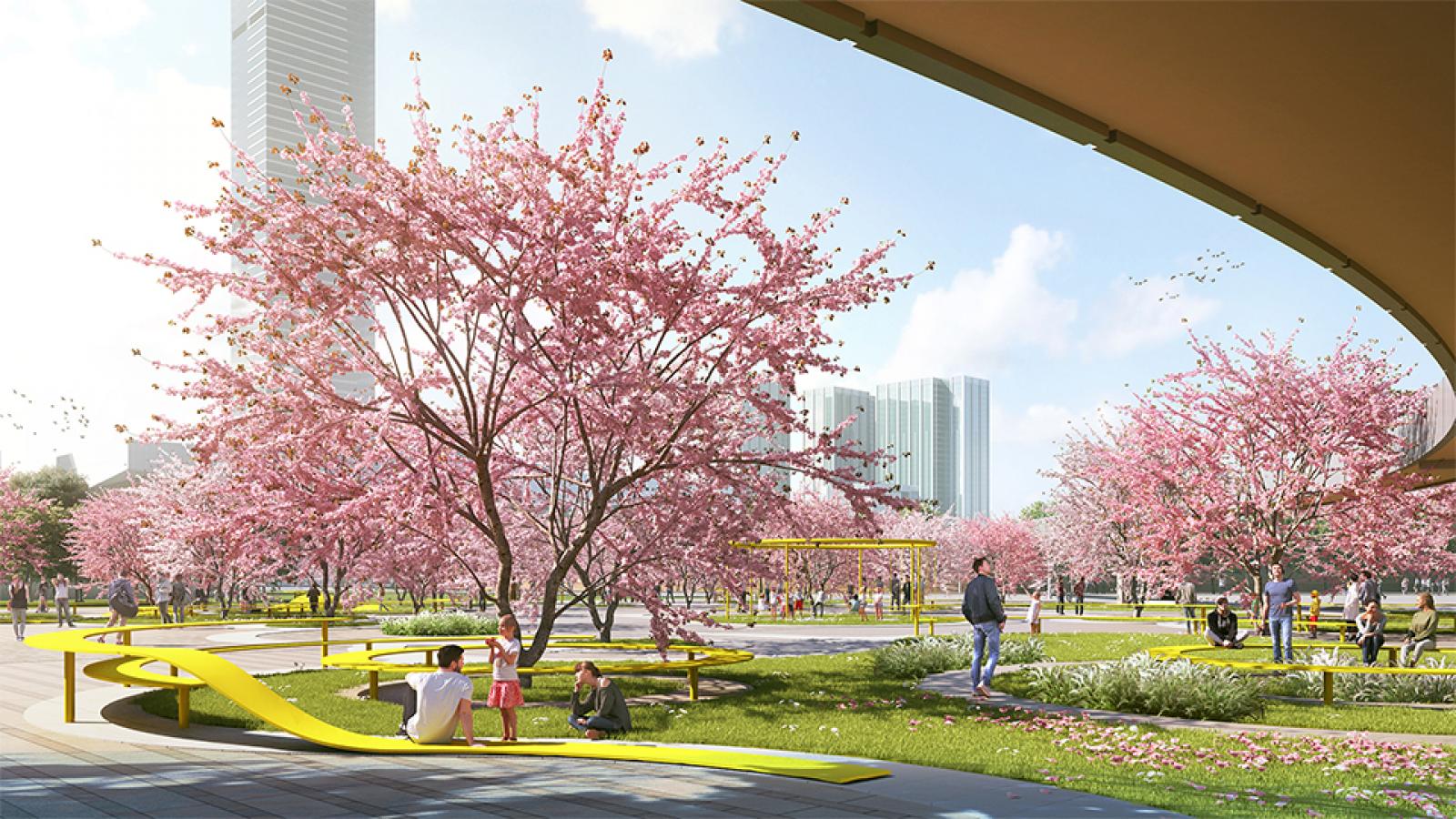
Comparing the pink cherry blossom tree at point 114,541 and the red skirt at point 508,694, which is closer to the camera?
the red skirt at point 508,694

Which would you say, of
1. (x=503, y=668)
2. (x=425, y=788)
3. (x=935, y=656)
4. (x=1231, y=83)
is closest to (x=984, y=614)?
(x=935, y=656)

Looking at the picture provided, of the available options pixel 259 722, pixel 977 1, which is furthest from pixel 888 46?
pixel 259 722

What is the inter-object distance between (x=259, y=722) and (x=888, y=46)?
11151 mm

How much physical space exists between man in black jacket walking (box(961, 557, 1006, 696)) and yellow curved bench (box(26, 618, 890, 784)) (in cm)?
573

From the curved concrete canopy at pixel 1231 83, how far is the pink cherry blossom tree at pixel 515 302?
857 cm

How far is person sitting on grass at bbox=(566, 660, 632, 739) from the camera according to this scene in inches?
437

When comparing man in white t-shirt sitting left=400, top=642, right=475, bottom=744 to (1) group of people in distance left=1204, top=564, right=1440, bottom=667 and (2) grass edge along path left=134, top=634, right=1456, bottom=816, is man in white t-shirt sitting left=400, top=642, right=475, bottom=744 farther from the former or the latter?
(1) group of people in distance left=1204, top=564, right=1440, bottom=667

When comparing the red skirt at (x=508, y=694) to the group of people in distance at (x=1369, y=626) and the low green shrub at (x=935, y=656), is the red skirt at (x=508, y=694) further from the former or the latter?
the group of people in distance at (x=1369, y=626)

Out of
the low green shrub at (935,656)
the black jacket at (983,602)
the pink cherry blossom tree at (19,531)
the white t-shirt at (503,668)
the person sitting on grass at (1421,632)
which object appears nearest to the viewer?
the white t-shirt at (503,668)

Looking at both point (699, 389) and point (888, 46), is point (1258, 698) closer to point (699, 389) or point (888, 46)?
point (699, 389)

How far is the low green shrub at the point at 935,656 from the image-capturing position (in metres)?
17.7

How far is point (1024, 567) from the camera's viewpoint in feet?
234

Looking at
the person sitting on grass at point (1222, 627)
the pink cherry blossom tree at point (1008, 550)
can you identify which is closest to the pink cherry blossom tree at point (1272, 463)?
the person sitting on grass at point (1222, 627)

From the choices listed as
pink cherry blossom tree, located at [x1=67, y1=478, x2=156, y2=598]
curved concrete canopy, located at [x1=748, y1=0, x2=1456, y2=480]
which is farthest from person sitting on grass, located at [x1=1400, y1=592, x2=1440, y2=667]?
pink cherry blossom tree, located at [x1=67, y1=478, x2=156, y2=598]
